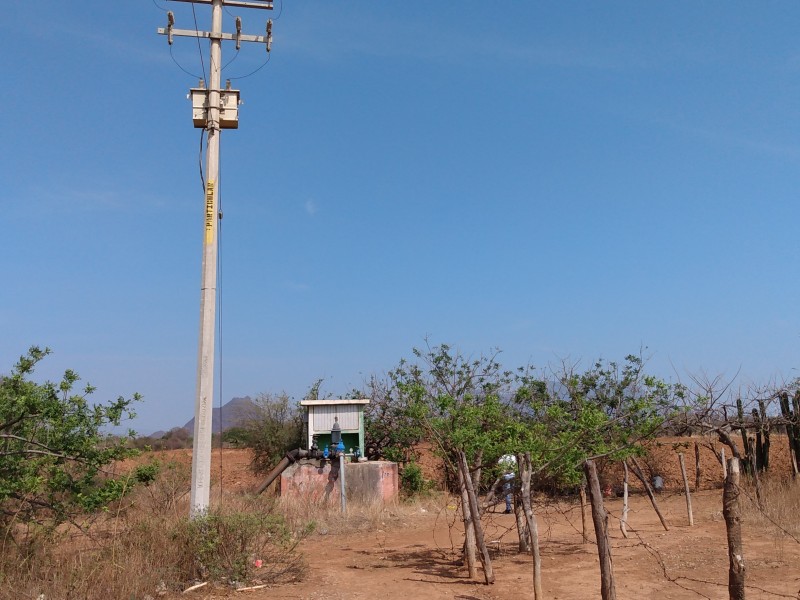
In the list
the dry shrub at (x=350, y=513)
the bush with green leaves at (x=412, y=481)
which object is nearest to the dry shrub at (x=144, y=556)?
the dry shrub at (x=350, y=513)

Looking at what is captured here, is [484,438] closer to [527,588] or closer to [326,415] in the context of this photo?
[527,588]

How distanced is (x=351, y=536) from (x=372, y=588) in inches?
188

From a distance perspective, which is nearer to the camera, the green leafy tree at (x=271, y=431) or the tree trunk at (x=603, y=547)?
the tree trunk at (x=603, y=547)

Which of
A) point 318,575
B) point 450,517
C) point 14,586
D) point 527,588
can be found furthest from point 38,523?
point 450,517

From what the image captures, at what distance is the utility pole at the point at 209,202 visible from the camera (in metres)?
9.80

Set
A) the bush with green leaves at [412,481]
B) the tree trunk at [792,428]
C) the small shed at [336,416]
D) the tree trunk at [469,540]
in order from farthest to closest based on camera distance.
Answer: the bush with green leaves at [412,481], the small shed at [336,416], the tree trunk at [792,428], the tree trunk at [469,540]

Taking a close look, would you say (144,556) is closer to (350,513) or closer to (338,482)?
(350,513)

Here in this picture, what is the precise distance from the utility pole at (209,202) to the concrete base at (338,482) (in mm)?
7255

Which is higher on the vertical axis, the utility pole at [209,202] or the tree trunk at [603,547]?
the utility pole at [209,202]

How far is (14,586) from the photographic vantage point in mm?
7074

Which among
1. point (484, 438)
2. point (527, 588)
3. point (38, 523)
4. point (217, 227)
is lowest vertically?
point (527, 588)

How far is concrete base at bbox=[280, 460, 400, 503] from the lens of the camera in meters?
16.9

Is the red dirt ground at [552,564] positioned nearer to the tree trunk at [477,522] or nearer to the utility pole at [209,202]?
the tree trunk at [477,522]

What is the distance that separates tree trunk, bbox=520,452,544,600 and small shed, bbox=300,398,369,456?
10.2 metres
